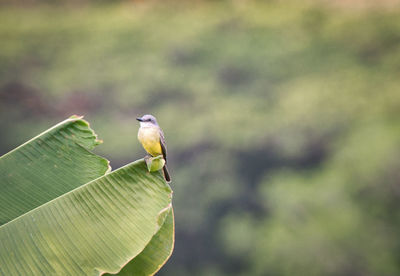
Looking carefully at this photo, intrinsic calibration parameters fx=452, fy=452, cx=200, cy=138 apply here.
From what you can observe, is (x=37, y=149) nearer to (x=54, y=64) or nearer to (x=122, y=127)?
(x=122, y=127)

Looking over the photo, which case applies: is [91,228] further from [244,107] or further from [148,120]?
[244,107]

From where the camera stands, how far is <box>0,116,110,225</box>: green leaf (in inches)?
88.4

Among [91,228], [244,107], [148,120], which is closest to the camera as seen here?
[91,228]

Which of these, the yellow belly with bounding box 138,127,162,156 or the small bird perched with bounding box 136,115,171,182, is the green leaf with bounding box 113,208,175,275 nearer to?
the small bird perched with bounding box 136,115,171,182

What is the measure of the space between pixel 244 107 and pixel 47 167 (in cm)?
833

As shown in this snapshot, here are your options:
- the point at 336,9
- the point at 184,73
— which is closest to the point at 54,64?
the point at 184,73

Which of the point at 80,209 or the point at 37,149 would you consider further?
the point at 37,149

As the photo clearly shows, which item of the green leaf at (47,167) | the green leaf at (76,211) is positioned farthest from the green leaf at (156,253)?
the green leaf at (47,167)

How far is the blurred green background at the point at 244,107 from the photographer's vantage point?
9.31m

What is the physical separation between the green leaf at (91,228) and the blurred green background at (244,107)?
7.23 metres

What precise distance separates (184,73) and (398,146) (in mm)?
5033

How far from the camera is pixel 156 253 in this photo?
7.57 ft

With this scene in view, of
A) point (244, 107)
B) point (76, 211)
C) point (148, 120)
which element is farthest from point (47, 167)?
point (244, 107)

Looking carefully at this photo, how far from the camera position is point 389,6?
1083 centimetres
